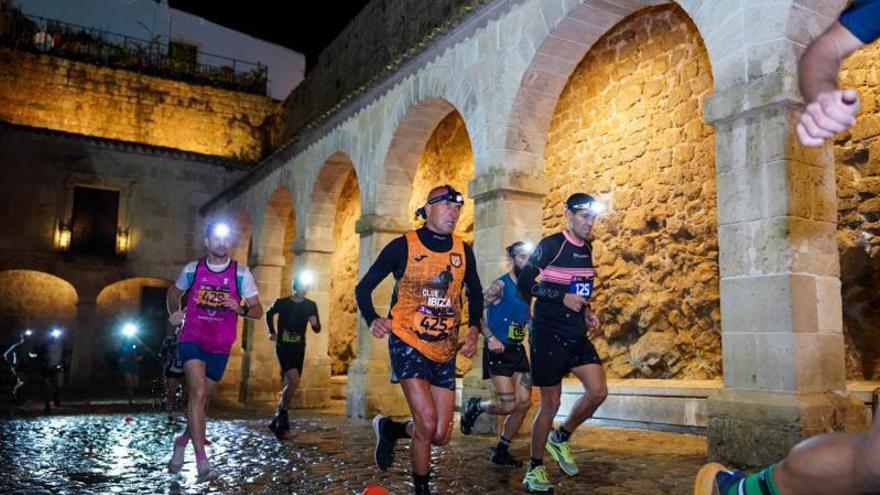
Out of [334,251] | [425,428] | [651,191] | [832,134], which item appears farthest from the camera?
[334,251]

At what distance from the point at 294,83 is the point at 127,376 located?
1504 cm

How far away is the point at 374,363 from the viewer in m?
9.64

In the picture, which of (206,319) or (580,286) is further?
(206,319)

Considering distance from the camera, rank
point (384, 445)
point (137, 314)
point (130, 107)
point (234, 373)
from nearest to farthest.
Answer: point (384, 445)
point (234, 373)
point (137, 314)
point (130, 107)

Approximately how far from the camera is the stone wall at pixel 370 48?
11.5m

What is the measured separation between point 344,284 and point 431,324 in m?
11.8

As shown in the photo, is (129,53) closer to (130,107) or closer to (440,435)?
(130,107)

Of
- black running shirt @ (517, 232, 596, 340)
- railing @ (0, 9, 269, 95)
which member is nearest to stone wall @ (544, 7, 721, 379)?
black running shirt @ (517, 232, 596, 340)

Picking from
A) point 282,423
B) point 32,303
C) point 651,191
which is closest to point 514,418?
point 282,423

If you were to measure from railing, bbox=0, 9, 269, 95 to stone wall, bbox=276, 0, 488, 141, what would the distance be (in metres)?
6.19

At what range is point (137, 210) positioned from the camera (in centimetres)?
1894

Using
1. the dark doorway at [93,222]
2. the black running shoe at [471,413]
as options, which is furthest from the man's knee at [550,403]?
the dark doorway at [93,222]

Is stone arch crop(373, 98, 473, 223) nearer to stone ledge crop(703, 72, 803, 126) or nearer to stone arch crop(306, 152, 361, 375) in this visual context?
stone arch crop(306, 152, 361, 375)

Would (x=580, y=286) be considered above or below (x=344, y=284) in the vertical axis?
below
